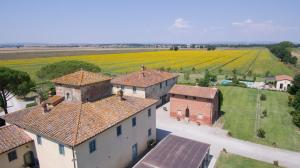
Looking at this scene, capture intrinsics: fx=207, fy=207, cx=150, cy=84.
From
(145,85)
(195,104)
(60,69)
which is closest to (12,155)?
(145,85)

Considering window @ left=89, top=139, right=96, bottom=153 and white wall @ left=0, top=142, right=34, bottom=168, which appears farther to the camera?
white wall @ left=0, top=142, right=34, bottom=168

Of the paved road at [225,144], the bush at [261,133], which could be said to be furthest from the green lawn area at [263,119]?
the paved road at [225,144]

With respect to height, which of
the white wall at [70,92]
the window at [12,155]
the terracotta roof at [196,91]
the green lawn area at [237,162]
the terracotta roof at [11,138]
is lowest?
Answer: the green lawn area at [237,162]

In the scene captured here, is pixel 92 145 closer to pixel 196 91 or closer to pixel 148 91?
pixel 196 91

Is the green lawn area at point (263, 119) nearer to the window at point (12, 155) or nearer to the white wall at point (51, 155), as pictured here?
the white wall at point (51, 155)

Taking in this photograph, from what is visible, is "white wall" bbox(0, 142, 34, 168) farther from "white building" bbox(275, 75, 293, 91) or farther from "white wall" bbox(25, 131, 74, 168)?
"white building" bbox(275, 75, 293, 91)

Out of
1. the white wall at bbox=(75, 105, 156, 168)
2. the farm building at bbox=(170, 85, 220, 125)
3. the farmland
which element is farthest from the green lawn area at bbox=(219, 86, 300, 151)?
the farmland
